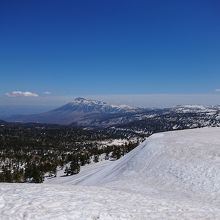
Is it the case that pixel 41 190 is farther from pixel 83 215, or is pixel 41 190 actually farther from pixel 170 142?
pixel 170 142

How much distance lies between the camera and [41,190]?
26625mm

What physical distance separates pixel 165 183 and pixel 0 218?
33.6m

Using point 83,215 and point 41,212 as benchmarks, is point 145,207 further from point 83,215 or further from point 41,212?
point 41,212

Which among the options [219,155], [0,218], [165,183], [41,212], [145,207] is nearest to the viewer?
[0,218]

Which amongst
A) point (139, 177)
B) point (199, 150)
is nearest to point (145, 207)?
point (139, 177)

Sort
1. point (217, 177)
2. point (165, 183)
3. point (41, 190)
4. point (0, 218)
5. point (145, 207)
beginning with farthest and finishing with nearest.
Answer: point (165, 183), point (217, 177), point (41, 190), point (145, 207), point (0, 218)

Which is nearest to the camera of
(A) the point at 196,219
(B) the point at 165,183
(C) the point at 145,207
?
(A) the point at 196,219

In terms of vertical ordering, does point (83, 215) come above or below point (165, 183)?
above

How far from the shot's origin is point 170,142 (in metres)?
71.1

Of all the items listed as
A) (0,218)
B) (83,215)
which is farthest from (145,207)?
(0,218)

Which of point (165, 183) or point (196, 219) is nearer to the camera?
point (196, 219)

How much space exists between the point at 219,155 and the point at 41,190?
36371mm

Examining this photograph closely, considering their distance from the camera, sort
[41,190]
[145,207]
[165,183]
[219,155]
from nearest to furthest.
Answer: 1. [145,207]
2. [41,190]
3. [165,183]
4. [219,155]

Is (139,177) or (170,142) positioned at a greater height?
(170,142)
